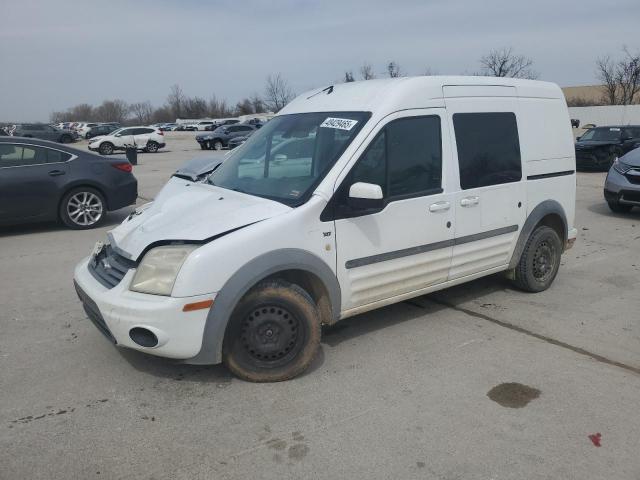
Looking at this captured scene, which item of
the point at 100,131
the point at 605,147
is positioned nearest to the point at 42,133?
the point at 100,131

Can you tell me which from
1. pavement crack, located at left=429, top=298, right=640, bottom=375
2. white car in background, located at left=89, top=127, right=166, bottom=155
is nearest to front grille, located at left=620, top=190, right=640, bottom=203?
pavement crack, located at left=429, top=298, right=640, bottom=375

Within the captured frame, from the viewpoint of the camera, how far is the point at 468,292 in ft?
17.7

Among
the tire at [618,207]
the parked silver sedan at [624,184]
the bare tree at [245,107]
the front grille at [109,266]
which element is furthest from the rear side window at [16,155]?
the bare tree at [245,107]

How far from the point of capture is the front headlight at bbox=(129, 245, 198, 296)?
3221mm

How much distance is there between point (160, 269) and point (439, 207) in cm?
214

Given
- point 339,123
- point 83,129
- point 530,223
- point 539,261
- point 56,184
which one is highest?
point 83,129

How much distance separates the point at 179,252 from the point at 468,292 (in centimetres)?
318

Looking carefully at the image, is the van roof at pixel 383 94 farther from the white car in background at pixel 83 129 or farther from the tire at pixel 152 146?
the white car in background at pixel 83 129

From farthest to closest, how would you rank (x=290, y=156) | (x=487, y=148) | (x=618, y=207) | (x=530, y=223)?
1. (x=618, y=207)
2. (x=530, y=223)
3. (x=487, y=148)
4. (x=290, y=156)

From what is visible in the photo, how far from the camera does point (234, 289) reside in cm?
326

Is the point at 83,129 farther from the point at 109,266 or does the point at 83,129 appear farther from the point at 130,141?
the point at 109,266

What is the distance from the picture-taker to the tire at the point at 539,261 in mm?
5160

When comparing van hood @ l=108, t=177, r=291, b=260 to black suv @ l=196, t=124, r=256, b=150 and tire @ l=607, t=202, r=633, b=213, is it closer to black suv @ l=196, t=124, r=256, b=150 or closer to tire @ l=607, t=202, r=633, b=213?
tire @ l=607, t=202, r=633, b=213

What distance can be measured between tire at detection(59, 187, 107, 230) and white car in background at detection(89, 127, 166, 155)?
78.0 feet
